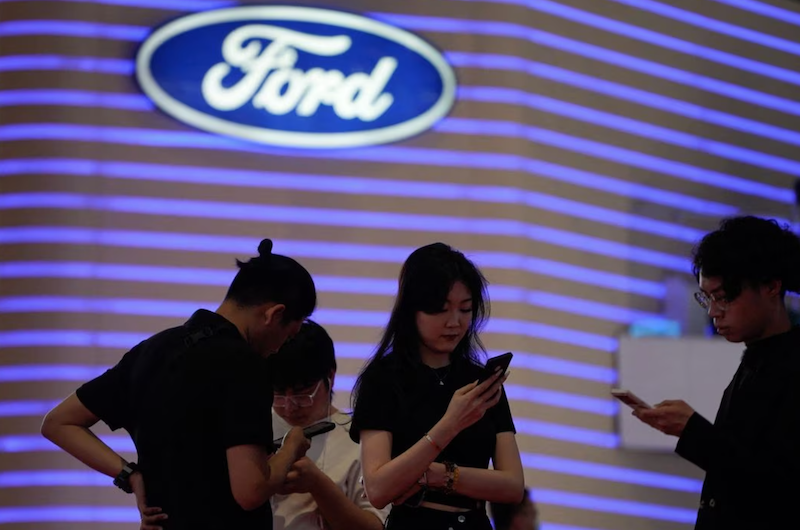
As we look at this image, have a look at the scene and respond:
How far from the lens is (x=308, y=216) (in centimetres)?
504

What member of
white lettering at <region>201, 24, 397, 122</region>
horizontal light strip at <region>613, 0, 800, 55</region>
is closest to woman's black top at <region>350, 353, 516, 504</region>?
white lettering at <region>201, 24, 397, 122</region>

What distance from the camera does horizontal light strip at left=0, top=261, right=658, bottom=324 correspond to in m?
4.80

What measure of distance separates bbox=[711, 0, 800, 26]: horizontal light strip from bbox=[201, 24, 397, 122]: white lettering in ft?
7.49

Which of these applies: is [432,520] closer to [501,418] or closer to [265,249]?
[501,418]

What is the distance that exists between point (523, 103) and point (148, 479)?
342 cm

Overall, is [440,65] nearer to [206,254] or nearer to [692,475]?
[206,254]

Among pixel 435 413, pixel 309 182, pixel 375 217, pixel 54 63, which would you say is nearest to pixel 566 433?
pixel 375 217

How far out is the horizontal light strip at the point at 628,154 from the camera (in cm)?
520

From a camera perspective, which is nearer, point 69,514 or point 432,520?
point 432,520

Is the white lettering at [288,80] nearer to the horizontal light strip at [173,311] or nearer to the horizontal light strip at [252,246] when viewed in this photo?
the horizontal light strip at [252,246]

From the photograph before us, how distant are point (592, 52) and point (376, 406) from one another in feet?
11.9

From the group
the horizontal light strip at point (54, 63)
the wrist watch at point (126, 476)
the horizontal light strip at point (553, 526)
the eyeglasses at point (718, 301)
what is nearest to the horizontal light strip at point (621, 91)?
the horizontal light strip at point (54, 63)

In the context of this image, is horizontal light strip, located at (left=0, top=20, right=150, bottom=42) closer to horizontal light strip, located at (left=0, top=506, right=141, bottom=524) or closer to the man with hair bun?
horizontal light strip, located at (left=0, top=506, right=141, bottom=524)

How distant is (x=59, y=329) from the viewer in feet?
15.6
